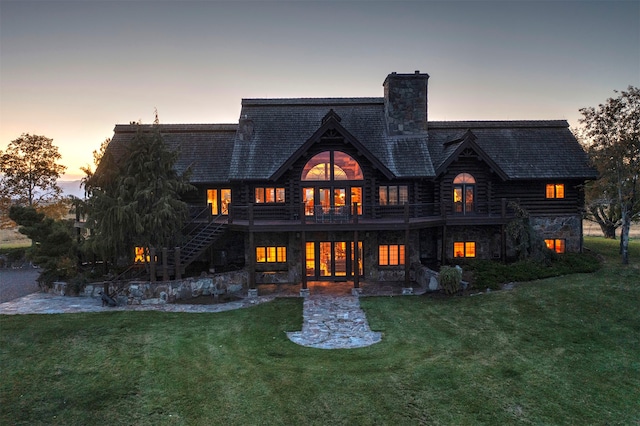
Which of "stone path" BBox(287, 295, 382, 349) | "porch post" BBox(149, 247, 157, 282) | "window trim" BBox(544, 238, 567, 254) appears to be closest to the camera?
"stone path" BBox(287, 295, 382, 349)

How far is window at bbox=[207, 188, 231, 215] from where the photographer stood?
83.0 ft

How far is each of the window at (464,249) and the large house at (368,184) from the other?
Result: 0.06 meters

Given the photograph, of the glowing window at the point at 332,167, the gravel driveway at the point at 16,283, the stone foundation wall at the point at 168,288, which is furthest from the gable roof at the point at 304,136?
the gravel driveway at the point at 16,283

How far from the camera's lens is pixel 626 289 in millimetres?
17891

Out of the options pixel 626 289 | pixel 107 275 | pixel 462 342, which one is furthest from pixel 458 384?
pixel 107 275

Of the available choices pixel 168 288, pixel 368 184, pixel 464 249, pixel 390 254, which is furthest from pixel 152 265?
pixel 464 249

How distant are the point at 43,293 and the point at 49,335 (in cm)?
830

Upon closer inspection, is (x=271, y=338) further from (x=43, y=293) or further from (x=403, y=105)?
(x=403, y=105)

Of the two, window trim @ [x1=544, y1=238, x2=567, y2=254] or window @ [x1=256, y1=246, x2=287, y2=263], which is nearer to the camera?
window @ [x1=256, y1=246, x2=287, y2=263]

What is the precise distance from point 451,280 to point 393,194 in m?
7.21

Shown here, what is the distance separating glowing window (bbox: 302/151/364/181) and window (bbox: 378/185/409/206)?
178cm


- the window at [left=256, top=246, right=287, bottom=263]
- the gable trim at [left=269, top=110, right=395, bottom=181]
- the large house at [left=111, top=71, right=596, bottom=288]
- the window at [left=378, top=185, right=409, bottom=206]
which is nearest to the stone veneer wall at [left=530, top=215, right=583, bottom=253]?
the large house at [left=111, top=71, right=596, bottom=288]

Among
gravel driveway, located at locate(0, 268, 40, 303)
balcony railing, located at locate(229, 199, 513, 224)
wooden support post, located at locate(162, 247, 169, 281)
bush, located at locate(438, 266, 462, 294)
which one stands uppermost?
balcony railing, located at locate(229, 199, 513, 224)

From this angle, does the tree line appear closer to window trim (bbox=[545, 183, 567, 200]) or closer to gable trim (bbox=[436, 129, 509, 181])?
window trim (bbox=[545, 183, 567, 200])
